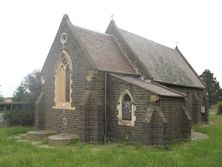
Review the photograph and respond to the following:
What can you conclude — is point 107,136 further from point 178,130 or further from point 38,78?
point 38,78

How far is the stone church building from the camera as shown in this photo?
16.9 metres

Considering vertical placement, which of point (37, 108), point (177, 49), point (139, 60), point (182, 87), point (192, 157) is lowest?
point (192, 157)

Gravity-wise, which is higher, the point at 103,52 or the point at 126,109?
the point at 103,52

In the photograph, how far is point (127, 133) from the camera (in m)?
17.5

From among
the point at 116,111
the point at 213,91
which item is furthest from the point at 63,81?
the point at 213,91

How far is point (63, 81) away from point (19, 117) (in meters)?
7.76

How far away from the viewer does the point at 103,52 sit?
2078 centimetres

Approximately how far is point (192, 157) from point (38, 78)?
72.7ft

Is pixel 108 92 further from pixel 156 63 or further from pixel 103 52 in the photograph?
pixel 156 63

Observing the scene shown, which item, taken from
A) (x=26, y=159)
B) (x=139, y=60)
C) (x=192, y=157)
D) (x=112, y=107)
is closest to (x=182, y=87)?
(x=139, y=60)

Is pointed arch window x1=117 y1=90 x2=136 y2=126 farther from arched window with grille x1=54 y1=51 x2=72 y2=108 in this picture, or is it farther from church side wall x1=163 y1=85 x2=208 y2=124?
church side wall x1=163 y1=85 x2=208 y2=124

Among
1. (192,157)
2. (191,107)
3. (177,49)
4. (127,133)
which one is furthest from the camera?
(177,49)

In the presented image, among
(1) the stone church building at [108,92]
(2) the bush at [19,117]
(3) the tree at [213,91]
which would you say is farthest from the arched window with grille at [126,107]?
(3) the tree at [213,91]

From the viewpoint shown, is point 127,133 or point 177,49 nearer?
point 127,133
